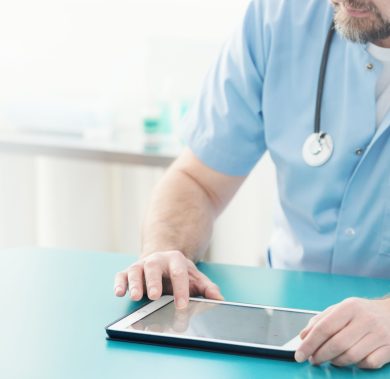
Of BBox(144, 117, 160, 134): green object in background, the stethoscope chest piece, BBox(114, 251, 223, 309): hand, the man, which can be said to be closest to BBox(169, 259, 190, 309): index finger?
BBox(114, 251, 223, 309): hand

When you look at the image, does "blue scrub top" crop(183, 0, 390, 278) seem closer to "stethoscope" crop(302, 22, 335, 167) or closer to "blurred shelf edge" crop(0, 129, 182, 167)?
"stethoscope" crop(302, 22, 335, 167)

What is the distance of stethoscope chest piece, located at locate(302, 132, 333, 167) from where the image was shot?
143 cm

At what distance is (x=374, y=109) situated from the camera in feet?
4.60

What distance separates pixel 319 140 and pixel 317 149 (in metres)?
0.02

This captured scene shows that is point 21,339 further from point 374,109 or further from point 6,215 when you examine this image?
point 6,215

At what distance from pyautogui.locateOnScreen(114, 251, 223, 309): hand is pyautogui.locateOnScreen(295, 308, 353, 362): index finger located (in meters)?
0.24

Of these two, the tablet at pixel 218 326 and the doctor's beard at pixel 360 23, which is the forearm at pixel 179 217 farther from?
the doctor's beard at pixel 360 23

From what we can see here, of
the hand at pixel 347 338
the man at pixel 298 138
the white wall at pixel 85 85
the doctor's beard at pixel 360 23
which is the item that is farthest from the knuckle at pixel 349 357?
the white wall at pixel 85 85

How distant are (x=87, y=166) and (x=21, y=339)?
210 cm

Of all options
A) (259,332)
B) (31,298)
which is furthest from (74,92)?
(259,332)

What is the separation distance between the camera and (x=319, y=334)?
34.9 inches

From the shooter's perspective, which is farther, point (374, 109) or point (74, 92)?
point (74, 92)

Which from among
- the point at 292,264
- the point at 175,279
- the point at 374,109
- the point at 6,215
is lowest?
the point at 6,215

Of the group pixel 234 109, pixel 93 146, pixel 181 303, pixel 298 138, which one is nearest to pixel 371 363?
pixel 181 303
